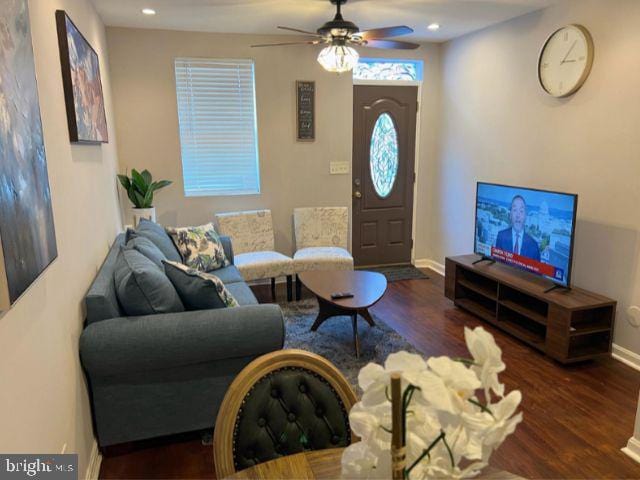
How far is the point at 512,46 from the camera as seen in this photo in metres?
3.97

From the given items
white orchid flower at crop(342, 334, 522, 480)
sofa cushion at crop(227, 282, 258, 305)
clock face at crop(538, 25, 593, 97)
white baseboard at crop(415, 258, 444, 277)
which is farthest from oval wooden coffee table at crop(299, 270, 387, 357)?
white orchid flower at crop(342, 334, 522, 480)

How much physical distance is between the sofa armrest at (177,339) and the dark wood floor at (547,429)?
0.50 meters

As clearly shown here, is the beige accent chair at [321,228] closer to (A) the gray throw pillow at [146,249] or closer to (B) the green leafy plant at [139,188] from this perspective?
(B) the green leafy plant at [139,188]

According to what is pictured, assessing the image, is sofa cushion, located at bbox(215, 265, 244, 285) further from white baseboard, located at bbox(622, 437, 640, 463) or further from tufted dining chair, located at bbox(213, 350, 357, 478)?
white baseboard, located at bbox(622, 437, 640, 463)

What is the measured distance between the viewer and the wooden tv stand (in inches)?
118

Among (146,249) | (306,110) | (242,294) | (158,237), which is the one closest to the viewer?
(146,249)

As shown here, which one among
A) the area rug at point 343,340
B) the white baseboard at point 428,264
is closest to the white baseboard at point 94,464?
the area rug at point 343,340

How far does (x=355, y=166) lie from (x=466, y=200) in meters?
1.28

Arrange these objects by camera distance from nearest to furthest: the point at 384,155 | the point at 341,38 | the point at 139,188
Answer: the point at 341,38 < the point at 139,188 < the point at 384,155

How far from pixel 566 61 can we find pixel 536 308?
1893mm

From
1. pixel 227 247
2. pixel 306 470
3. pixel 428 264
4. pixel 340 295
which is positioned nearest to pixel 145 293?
pixel 306 470

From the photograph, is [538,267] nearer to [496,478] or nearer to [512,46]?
[512,46]

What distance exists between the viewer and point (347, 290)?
340 cm

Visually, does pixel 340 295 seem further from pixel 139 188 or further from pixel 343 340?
pixel 139 188
